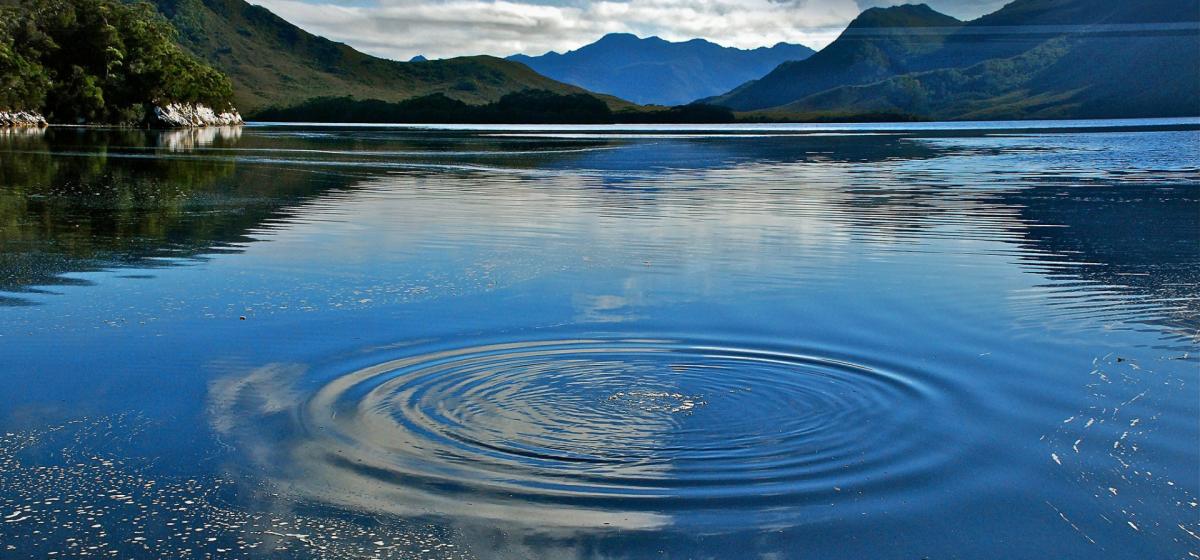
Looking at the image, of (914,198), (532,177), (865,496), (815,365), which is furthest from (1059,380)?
(532,177)

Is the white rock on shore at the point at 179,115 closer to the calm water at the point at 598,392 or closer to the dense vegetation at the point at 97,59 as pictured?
the dense vegetation at the point at 97,59

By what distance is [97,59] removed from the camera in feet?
585

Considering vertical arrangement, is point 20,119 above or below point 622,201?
below

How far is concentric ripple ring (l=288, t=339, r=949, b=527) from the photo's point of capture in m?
8.88

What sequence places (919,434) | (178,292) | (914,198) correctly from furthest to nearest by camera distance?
(914,198) → (178,292) → (919,434)

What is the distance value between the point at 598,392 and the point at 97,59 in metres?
189

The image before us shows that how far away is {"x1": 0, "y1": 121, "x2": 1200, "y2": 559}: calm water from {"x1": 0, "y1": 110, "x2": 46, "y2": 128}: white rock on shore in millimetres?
129384

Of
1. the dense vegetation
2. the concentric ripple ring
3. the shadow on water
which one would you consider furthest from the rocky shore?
the concentric ripple ring

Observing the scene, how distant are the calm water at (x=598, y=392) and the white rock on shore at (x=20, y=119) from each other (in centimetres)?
12938

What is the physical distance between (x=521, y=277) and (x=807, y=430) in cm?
1024

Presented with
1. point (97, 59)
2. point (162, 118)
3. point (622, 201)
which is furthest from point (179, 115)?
point (622, 201)

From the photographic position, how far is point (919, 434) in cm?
1040

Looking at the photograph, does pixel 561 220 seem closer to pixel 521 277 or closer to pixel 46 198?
pixel 521 277

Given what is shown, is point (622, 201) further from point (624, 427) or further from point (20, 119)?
point (20, 119)
